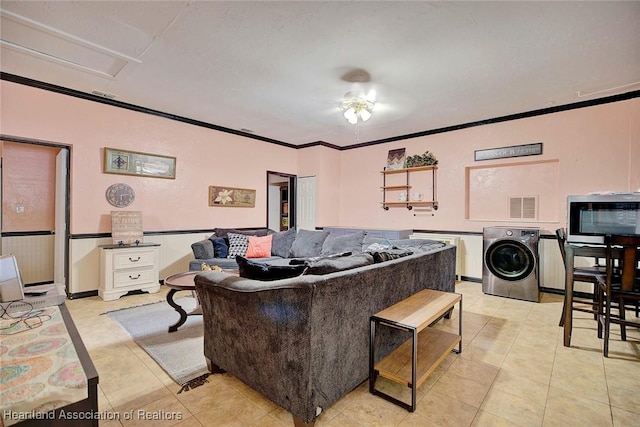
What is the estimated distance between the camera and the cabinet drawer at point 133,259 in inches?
151

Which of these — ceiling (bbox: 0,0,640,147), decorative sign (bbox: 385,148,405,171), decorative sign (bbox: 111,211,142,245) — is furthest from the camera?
decorative sign (bbox: 385,148,405,171)

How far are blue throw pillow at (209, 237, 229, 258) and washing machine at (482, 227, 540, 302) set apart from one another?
3.81 metres

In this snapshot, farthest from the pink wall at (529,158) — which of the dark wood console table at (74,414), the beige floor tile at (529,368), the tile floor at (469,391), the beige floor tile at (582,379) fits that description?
the dark wood console table at (74,414)

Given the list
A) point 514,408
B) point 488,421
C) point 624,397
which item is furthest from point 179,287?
point 624,397

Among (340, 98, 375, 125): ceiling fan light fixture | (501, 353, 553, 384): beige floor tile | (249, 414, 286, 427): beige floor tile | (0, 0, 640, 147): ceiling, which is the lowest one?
(249, 414, 286, 427): beige floor tile

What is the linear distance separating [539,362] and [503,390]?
0.63 m

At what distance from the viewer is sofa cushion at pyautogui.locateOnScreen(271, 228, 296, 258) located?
16.2ft

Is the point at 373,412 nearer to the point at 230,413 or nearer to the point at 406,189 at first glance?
the point at 230,413

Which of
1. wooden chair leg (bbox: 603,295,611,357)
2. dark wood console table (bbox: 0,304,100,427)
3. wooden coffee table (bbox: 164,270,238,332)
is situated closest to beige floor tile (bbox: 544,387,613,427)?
wooden chair leg (bbox: 603,295,611,357)

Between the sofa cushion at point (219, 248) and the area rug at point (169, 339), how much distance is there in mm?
908

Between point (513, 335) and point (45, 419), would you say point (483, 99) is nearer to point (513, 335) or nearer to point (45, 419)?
point (513, 335)

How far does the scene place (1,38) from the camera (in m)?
2.62

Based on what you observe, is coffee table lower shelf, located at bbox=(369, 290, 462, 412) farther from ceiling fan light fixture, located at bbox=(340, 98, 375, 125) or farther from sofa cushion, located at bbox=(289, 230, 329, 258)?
sofa cushion, located at bbox=(289, 230, 329, 258)

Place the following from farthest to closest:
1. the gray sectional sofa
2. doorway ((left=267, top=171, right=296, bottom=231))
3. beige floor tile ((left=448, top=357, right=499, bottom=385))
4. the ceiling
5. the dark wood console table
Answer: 1. doorway ((left=267, top=171, right=296, bottom=231))
2. the ceiling
3. beige floor tile ((left=448, top=357, right=499, bottom=385))
4. the gray sectional sofa
5. the dark wood console table
